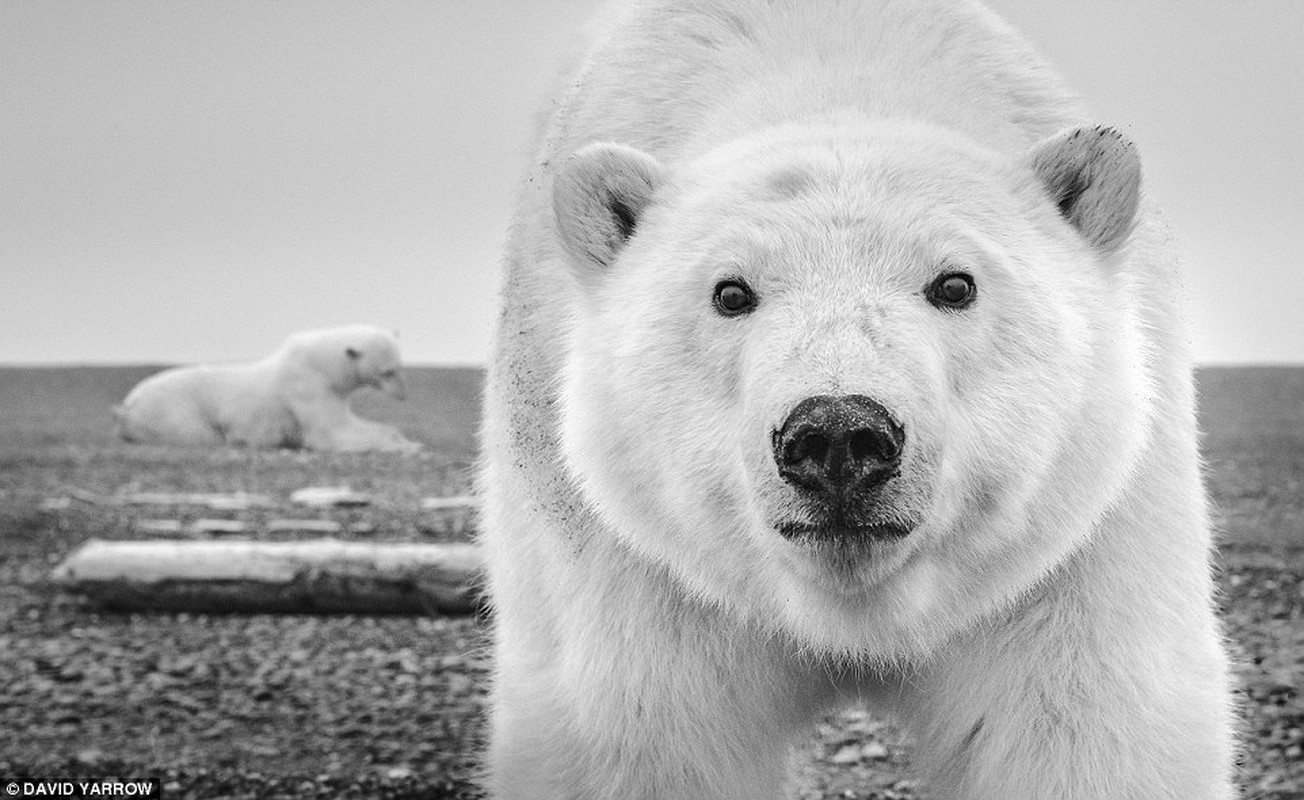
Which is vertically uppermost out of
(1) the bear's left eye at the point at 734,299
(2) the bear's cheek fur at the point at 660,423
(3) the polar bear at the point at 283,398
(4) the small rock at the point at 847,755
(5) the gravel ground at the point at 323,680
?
(1) the bear's left eye at the point at 734,299

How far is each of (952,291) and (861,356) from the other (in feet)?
1.10

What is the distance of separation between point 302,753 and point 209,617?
5.01ft

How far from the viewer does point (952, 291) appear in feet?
9.09

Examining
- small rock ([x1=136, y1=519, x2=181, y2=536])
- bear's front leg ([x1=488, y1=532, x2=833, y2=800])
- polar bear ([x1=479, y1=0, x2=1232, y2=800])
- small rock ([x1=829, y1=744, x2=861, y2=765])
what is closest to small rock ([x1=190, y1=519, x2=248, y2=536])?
small rock ([x1=136, y1=519, x2=181, y2=536])

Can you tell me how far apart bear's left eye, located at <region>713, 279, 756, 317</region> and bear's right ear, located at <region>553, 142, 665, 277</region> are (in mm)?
362

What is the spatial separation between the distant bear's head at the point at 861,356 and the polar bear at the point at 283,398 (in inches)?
290

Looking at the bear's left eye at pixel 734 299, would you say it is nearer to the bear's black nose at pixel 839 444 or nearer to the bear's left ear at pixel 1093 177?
the bear's black nose at pixel 839 444

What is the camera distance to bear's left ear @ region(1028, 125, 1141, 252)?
2.94 m

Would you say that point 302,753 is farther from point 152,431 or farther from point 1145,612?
point 152,431

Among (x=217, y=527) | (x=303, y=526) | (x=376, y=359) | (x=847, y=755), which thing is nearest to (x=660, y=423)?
(x=847, y=755)

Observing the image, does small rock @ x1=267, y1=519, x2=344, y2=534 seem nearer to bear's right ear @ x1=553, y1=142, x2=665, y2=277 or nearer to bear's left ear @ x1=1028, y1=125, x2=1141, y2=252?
bear's right ear @ x1=553, y1=142, x2=665, y2=277

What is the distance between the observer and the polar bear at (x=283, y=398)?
1064cm

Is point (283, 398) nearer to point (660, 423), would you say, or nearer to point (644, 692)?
point (644, 692)

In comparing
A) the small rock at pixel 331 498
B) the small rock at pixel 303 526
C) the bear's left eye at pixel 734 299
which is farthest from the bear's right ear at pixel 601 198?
the small rock at pixel 331 498
